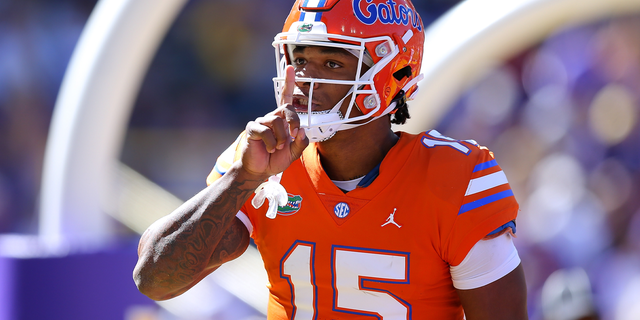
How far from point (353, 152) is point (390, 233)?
0.31 meters

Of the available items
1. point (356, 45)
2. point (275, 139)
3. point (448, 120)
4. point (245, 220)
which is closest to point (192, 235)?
point (245, 220)

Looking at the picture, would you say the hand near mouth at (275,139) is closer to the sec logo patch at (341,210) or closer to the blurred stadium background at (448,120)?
the sec logo patch at (341,210)

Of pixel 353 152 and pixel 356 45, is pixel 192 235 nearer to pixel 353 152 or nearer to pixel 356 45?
pixel 353 152

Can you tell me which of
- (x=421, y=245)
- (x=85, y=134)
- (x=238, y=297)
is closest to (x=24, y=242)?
(x=85, y=134)

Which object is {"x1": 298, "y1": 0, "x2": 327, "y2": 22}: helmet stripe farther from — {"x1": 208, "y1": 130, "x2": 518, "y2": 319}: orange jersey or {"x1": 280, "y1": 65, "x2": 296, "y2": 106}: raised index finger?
→ {"x1": 208, "y1": 130, "x2": 518, "y2": 319}: orange jersey

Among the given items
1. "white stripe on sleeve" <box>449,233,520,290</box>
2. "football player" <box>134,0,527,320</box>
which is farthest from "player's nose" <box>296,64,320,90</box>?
"white stripe on sleeve" <box>449,233,520,290</box>

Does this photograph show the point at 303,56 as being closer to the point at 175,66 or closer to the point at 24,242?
the point at 24,242

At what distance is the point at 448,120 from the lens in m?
7.82

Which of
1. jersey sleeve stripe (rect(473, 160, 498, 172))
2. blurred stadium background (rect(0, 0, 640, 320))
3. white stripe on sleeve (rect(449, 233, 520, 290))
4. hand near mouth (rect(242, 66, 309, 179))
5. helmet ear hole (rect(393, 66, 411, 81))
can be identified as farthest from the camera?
blurred stadium background (rect(0, 0, 640, 320))

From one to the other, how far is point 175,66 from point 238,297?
19.3 ft

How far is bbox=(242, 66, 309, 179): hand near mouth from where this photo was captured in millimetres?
1532

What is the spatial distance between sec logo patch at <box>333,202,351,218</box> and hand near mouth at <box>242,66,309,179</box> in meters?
0.25

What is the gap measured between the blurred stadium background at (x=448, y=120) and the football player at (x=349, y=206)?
7.04 ft

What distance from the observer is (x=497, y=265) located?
1.64 metres
